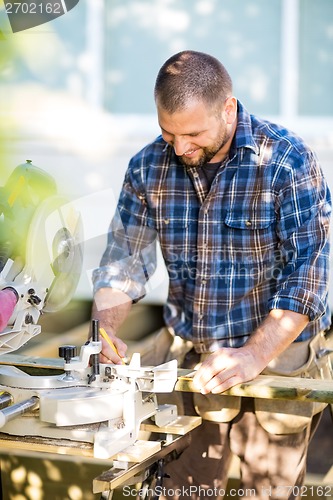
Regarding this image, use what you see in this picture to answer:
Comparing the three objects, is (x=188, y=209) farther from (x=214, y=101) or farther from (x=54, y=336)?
(x=54, y=336)

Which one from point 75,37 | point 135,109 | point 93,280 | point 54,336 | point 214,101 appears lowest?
point 54,336

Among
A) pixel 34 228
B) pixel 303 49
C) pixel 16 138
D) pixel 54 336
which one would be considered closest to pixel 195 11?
pixel 303 49

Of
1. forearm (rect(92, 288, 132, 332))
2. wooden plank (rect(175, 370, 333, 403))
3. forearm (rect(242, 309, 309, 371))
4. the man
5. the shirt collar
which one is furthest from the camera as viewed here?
forearm (rect(92, 288, 132, 332))

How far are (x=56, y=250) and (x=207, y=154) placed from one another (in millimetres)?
674

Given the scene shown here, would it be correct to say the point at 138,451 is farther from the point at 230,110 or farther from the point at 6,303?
the point at 230,110

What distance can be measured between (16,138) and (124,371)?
40.5 inches

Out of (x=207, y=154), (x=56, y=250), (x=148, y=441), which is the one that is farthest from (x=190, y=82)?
(x=148, y=441)

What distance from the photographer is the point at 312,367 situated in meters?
2.85

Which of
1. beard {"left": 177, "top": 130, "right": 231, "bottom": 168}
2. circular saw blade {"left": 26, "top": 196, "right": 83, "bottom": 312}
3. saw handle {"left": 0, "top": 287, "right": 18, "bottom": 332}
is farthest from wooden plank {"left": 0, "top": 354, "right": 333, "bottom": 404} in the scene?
beard {"left": 177, "top": 130, "right": 231, "bottom": 168}

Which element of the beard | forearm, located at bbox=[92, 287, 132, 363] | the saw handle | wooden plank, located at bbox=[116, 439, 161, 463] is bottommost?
wooden plank, located at bbox=[116, 439, 161, 463]

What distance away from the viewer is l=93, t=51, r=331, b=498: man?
261 centimetres

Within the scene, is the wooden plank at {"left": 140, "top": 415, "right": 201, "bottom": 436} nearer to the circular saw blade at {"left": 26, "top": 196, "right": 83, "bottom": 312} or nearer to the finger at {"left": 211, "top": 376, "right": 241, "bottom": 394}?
the finger at {"left": 211, "top": 376, "right": 241, "bottom": 394}

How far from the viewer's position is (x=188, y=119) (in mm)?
2570

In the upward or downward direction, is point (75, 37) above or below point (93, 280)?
above
